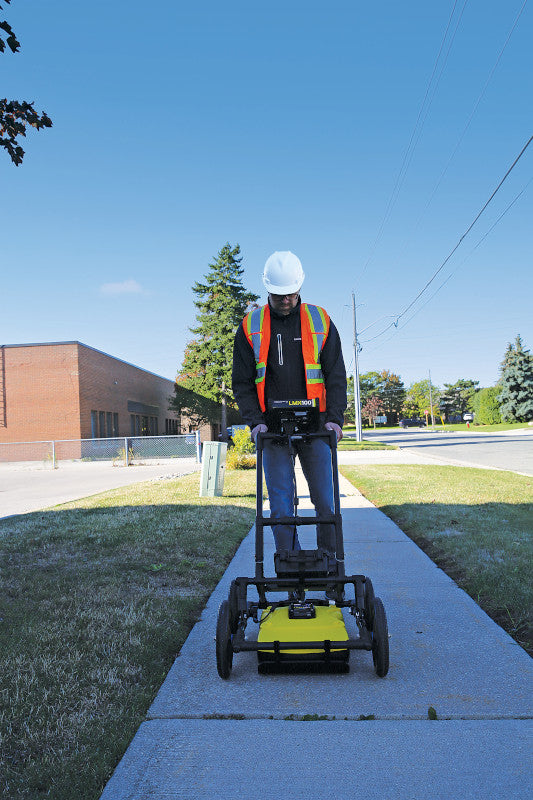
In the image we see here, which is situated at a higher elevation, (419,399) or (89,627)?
(419,399)

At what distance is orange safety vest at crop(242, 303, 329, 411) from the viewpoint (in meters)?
3.50

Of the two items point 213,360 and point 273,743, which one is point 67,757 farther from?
point 213,360

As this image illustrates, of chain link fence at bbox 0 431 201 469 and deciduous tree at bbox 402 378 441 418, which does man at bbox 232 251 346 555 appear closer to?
chain link fence at bbox 0 431 201 469

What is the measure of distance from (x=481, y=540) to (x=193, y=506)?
4.38 metres

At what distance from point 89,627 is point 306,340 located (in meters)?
2.12

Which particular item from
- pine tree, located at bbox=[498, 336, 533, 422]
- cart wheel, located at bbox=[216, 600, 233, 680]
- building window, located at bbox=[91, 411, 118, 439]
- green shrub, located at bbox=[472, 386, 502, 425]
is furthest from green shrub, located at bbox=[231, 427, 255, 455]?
green shrub, located at bbox=[472, 386, 502, 425]

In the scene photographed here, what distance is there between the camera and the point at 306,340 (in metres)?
3.49

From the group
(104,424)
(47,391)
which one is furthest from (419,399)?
(47,391)

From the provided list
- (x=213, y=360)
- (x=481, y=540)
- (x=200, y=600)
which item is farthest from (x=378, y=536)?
(x=213, y=360)

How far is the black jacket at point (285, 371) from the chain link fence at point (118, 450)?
20.3 metres

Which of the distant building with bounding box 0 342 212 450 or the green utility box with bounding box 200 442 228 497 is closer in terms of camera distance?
the green utility box with bounding box 200 442 228 497

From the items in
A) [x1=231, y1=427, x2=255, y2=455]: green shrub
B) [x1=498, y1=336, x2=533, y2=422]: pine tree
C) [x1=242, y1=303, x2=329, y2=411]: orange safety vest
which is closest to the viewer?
[x1=242, y1=303, x2=329, y2=411]: orange safety vest

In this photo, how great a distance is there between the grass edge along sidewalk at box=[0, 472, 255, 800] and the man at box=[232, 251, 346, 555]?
1060mm

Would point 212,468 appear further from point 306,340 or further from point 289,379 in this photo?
point 306,340
